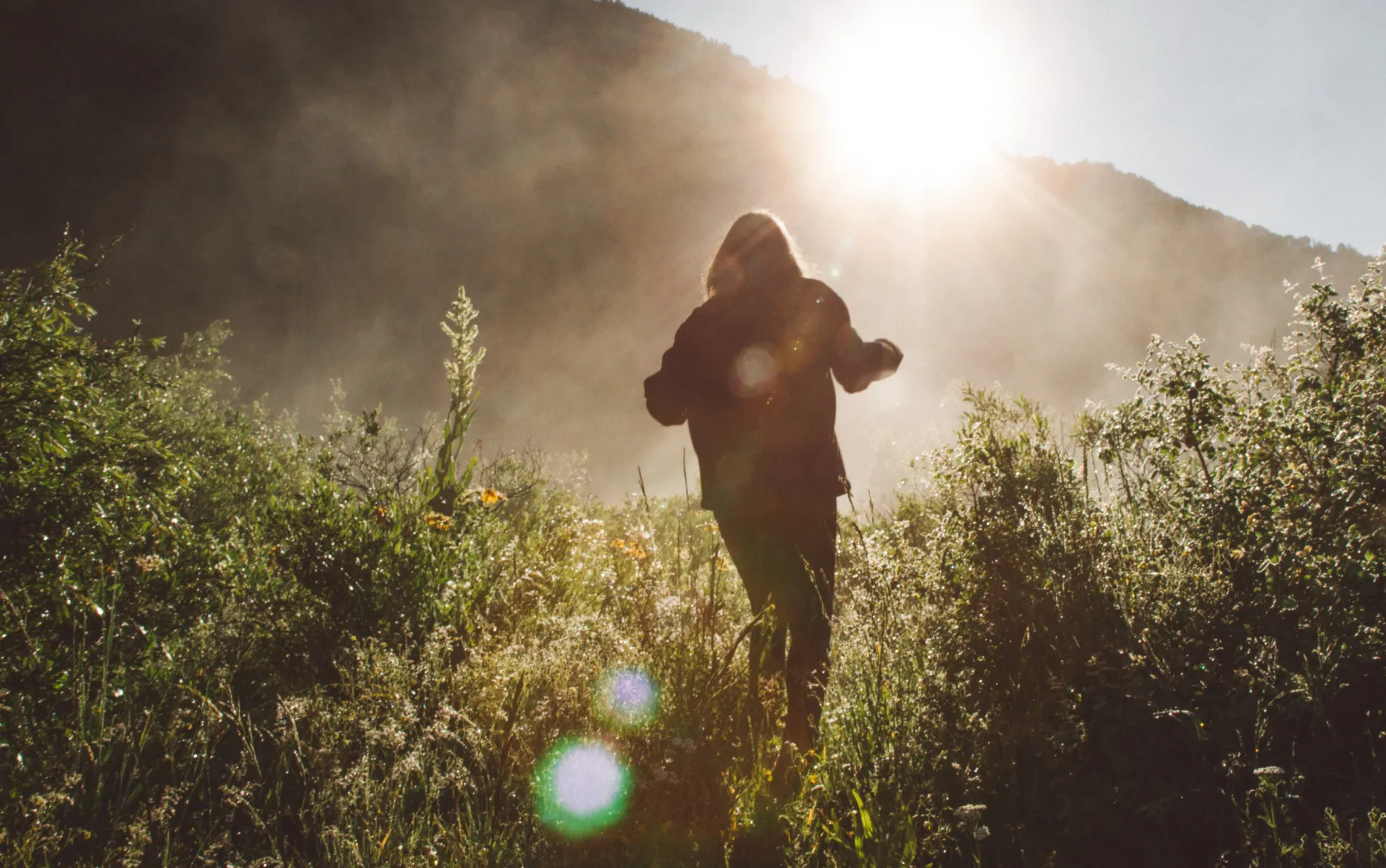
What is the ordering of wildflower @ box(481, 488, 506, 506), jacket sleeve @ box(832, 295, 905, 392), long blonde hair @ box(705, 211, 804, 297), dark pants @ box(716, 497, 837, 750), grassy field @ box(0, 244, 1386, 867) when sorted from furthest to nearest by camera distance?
1. wildflower @ box(481, 488, 506, 506)
2. long blonde hair @ box(705, 211, 804, 297)
3. jacket sleeve @ box(832, 295, 905, 392)
4. dark pants @ box(716, 497, 837, 750)
5. grassy field @ box(0, 244, 1386, 867)

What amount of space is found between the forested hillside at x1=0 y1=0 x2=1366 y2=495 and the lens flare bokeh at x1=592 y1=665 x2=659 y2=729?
24.4 m

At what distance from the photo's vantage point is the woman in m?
2.34

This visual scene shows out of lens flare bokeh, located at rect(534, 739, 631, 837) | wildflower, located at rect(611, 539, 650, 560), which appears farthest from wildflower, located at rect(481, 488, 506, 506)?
lens flare bokeh, located at rect(534, 739, 631, 837)

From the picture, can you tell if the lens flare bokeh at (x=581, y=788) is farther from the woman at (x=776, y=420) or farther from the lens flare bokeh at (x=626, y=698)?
the woman at (x=776, y=420)

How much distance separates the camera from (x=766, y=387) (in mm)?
2449

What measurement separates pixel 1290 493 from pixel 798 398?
1.65m

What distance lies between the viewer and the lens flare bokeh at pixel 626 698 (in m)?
1.82

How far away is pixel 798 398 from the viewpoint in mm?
2420

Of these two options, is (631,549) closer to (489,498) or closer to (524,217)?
(489,498)

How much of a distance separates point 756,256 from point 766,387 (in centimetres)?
70

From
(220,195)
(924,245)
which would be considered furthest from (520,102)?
(924,245)

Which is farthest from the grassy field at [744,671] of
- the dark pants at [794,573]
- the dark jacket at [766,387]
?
the dark jacket at [766,387]

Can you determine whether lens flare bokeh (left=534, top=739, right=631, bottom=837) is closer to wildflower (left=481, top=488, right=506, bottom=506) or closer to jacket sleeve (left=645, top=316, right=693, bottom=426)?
jacket sleeve (left=645, top=316, right=693, bottom=426)

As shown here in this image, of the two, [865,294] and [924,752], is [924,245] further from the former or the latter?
[924,752]
